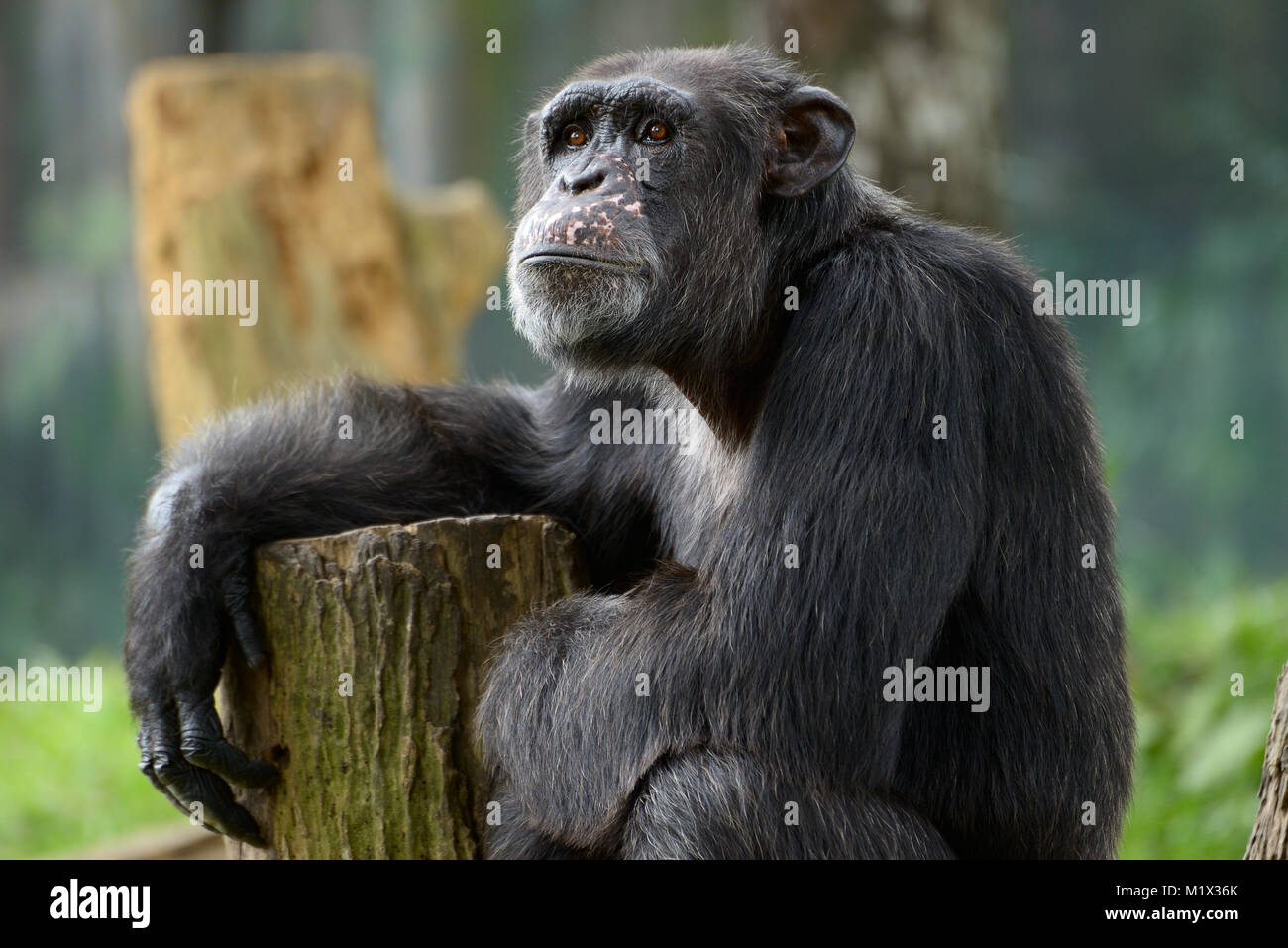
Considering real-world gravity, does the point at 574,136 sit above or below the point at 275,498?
above

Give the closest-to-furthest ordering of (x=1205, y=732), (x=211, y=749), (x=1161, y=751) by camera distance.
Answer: (x=211, y=749)
(x=1205, y=732)
(x=1161, y=751)

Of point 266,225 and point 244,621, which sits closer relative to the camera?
point 244,621

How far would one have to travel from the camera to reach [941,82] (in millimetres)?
7773

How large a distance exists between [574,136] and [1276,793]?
9.67 feet

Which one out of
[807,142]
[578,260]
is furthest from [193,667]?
[807,142]

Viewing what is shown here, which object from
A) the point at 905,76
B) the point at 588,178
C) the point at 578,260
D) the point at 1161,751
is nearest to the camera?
the point at 578,260

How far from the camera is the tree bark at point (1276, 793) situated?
3701mm

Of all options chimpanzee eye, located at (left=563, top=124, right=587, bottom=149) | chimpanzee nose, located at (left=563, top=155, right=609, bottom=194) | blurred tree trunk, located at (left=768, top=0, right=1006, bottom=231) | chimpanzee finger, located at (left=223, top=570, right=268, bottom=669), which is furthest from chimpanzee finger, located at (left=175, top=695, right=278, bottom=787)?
blurred tree trunk, located at (left=768, top=0, right=1006, bottom=231)

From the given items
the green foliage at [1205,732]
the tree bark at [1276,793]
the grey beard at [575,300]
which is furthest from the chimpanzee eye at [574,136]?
the green foliage at [1205,732]

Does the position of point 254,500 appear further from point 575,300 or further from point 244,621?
point 575,300

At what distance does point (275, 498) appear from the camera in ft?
15.9

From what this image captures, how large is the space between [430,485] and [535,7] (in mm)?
16930

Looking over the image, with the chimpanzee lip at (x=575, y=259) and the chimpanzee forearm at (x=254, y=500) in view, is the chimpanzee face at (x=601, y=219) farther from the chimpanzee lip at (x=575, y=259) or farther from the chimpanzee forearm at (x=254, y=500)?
the chimpanzee forearm at (x=254, y=500)

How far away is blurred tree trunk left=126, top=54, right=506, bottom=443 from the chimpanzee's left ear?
204 inches
